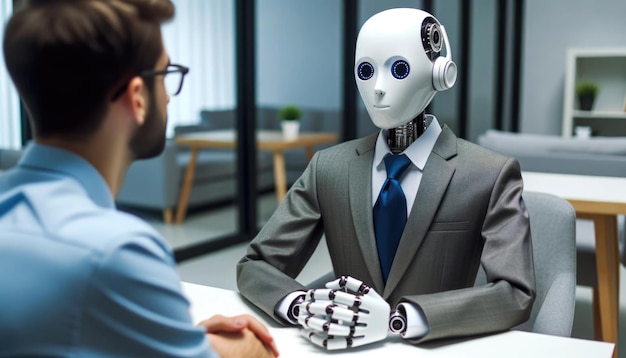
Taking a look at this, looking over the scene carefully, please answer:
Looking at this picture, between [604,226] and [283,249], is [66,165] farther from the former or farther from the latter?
[604,226]

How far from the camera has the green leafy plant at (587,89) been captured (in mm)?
6668

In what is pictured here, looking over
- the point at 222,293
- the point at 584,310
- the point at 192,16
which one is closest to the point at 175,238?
the point at 192,16

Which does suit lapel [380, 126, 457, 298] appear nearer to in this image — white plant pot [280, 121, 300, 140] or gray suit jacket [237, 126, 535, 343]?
gray suit jacket [237, 126, 535, 343]

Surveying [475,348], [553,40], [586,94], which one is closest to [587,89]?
[586,94]

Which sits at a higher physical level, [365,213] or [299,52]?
[299,52]

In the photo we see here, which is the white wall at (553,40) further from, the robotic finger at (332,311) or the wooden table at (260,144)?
the robotic finger at (332,311)

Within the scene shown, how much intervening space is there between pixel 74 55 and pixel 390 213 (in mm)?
742

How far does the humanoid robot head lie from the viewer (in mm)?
1312

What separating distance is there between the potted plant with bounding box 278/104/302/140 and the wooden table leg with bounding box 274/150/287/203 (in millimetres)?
132

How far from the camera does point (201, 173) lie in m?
3.94

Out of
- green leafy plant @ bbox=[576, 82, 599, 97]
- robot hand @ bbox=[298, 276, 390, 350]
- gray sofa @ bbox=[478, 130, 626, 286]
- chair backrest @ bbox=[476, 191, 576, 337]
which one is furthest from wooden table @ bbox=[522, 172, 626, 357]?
green leafy plant @ bbox=[576, 82, 599, 97]

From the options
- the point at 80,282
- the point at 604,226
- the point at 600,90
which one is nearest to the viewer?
the point at 80,282

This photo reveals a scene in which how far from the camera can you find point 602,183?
2.46 metres

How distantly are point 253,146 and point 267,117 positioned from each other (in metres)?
0.25
